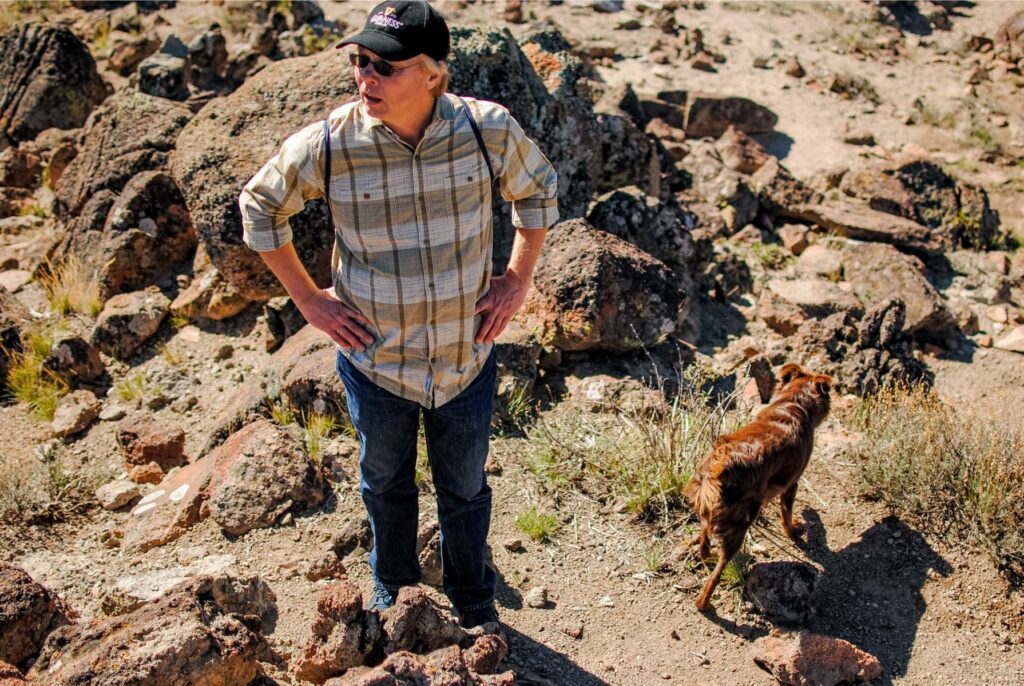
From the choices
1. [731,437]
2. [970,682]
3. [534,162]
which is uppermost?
[534,162]

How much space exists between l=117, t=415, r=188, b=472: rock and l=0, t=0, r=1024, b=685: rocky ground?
0.02 meters

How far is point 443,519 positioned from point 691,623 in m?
1.39

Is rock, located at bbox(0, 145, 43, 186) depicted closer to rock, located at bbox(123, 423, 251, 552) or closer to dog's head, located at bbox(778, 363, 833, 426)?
rock, located at bbox(123, 423, 251, 552)

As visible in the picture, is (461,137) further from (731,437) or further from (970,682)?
(970,682)

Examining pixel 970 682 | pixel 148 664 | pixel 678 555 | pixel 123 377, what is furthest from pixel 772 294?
pixel 148 664

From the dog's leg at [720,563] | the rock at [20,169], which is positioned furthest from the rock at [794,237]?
the rock at [20,169]

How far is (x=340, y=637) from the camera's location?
2.86m

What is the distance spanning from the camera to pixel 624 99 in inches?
343

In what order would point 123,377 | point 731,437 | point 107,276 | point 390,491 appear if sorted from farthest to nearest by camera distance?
point 107,276 → point 123,377 → point 731,437 → point 390,491

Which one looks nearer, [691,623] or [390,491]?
[390,491]

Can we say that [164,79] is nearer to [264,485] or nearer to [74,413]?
[74,413]

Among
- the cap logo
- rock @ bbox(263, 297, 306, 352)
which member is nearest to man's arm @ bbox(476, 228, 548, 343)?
the cap logo

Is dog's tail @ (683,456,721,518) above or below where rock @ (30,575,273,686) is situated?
below

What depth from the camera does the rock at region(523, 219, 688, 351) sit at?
531cm
